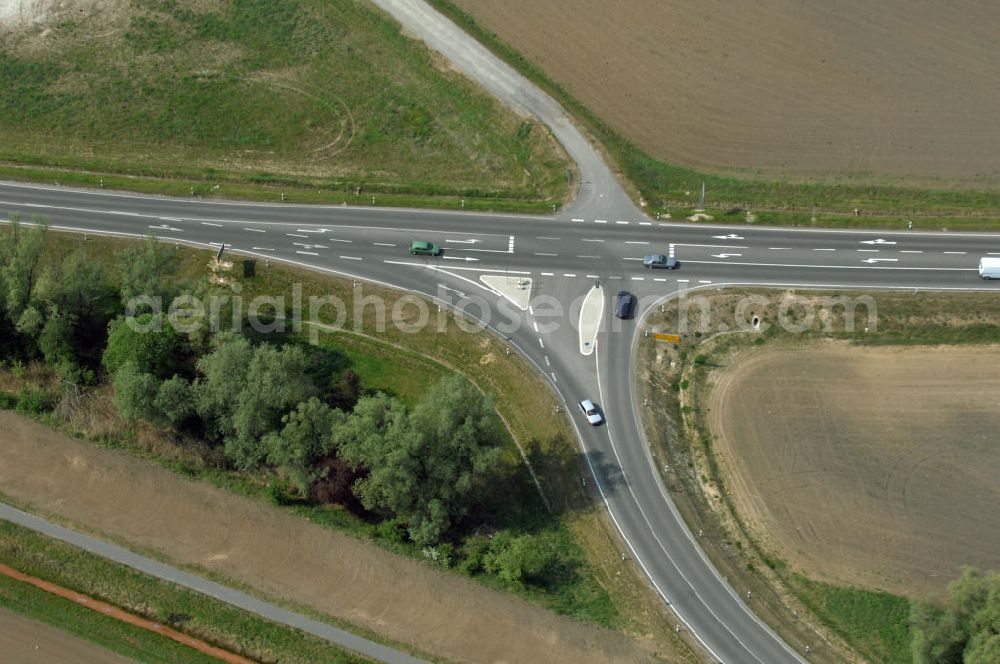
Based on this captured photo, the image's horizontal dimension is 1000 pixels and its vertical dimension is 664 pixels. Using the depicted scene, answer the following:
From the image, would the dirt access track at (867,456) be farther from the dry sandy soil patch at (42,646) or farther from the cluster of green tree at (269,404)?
the dry sandy soil patch at (42,646)

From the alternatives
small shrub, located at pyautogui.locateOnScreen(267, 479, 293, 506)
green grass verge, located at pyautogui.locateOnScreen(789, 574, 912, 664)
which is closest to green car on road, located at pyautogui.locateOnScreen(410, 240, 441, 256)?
small shrub, located at pyautogui.locateOnScreen(267, 479, 293, 506)

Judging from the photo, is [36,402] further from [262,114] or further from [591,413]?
[591,413]

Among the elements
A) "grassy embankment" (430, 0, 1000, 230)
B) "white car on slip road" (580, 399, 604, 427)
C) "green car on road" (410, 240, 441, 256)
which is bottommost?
"white car on slip road" (580, 399, 604, 427)

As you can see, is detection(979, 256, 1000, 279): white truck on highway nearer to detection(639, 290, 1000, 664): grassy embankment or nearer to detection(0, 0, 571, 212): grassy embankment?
detection(639, 290, 1000, 664): grassy embankment

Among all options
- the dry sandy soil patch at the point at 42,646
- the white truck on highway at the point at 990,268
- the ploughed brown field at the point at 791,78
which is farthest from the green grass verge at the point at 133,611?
the white truck on highway at the point at 990,268

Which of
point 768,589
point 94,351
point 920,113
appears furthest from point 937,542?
point 94,351

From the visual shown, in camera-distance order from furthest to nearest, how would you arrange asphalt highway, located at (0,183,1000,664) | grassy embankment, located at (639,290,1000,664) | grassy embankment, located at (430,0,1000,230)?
grassy embankment, located at (430,0,1000,230)
asphalt highway, located at (0,183,1000,664)
grassy embankment, located at (639,290,1000,664)
